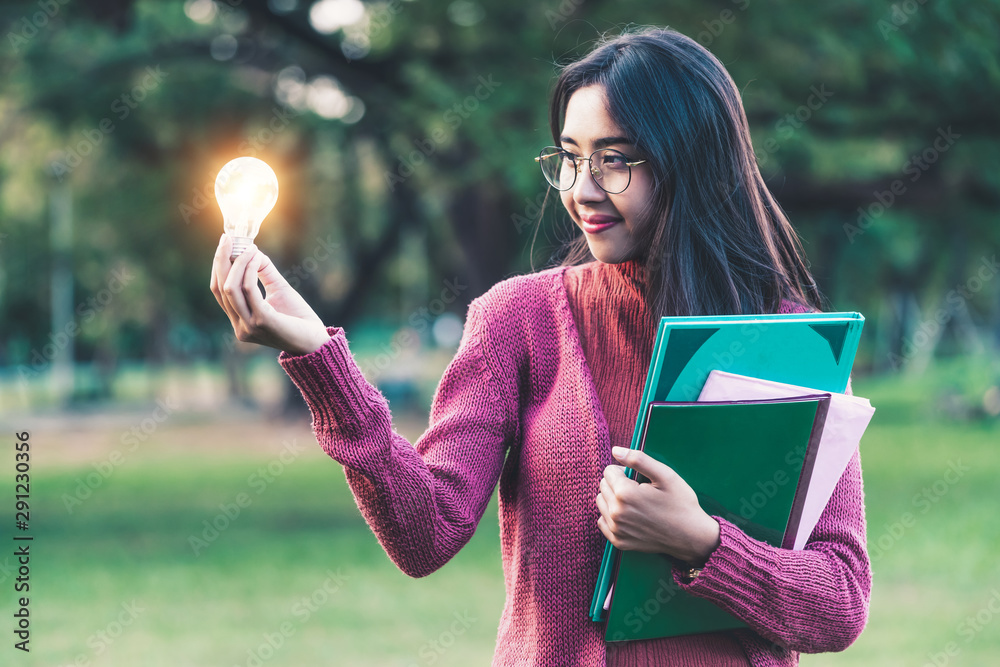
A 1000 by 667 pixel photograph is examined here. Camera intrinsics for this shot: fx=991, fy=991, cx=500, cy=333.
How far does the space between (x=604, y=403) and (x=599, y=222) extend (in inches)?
13.1

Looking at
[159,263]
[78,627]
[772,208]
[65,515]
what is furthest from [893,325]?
[772,208]

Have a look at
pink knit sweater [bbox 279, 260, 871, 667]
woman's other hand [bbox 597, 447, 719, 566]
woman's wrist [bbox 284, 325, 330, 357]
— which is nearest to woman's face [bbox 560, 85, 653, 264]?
pink knit sweater [bbox 279, 260, 871, 667]

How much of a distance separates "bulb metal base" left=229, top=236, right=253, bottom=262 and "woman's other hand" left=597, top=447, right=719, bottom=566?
0.64 metres

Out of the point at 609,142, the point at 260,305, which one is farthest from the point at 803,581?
the point at 260,305

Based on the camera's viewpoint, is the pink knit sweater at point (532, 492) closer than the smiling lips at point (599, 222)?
Yes

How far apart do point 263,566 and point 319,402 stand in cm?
733

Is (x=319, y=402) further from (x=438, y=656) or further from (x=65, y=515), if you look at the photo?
(x=65, y=515)

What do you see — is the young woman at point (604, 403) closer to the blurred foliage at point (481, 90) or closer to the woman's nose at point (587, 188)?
the woman's nose at point (587, 188)

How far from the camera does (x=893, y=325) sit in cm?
3881

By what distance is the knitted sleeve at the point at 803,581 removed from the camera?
1.60 meters

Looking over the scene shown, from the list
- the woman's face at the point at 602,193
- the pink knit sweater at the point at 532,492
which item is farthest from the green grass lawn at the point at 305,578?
the woman's face at the point at 602,193

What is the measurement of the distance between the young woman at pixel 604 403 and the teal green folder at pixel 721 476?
0.04m

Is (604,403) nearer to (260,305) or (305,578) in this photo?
(260,305)

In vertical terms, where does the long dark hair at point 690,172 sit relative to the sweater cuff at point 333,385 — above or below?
above
